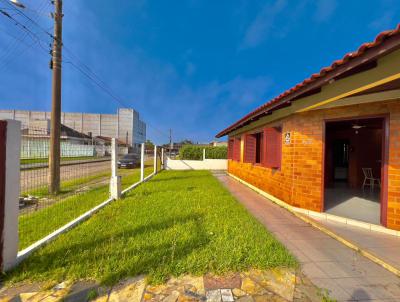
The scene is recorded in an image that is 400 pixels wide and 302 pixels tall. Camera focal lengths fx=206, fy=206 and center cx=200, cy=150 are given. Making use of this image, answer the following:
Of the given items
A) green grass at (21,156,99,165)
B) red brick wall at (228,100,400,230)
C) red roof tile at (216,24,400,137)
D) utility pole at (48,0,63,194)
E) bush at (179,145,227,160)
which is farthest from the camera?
bush at (179,145,227,160)

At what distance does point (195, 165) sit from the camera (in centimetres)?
1642

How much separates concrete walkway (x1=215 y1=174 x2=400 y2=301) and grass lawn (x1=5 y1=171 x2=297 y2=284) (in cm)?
26

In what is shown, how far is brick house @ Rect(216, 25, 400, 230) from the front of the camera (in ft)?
9.02

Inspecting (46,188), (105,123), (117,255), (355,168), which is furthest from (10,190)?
(105,123)

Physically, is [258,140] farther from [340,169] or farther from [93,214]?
[93,214]

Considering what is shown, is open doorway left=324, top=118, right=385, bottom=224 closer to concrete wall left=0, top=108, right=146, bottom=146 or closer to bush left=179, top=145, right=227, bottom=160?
bush left=179, top=145, right=227, bottom=160

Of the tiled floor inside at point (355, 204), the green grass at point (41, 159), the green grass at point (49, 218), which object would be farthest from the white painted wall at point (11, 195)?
the tiled floor inside at point (355, 204)

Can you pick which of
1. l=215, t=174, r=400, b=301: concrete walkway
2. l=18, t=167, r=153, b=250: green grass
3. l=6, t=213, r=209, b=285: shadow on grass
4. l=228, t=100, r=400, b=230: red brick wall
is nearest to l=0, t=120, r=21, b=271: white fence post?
l=6, t=213, r=209, b=285: shadow on grass

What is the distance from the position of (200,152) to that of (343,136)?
12.7 meters

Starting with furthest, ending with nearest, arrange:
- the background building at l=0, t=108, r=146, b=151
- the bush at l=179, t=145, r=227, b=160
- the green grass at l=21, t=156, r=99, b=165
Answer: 1. the background building at l=0, t=108, r=146, b=151
2. the bush at l=179, t=145, r=227, b=160
3. the green grass at l=21, t=156, r=99, b=165

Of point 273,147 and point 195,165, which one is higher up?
point 273,147

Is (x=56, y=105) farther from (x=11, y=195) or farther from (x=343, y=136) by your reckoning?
(x=343, y=136)

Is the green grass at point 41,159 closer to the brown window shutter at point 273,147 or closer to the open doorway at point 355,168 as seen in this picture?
the brown window shutter at point 273,147

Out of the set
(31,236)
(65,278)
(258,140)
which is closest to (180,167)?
(258,140)
